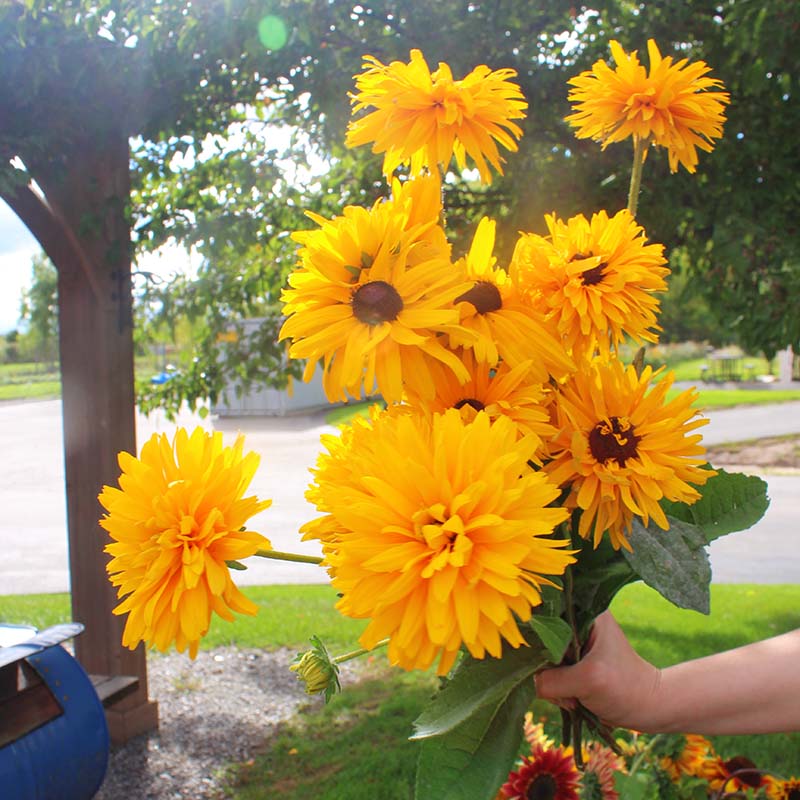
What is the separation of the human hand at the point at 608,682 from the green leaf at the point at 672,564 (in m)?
0.20

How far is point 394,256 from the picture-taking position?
0.63 meters

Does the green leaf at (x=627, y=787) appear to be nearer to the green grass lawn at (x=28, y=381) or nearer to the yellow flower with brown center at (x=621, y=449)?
the yellow flower with brown center at (x=621, y=449)

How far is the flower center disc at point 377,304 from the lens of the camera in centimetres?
60

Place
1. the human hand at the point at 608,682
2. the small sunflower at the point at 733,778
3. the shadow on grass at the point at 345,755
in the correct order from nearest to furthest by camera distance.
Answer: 1. the human hand at the point at 608,682
2. the small sunflower at the point at 733,778
3. the shadow on grass at the point at 345,755

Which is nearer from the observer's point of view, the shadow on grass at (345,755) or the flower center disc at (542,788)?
the flower center disc at (542,788)

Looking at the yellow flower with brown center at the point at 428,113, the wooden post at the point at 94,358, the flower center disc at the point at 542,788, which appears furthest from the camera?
the wooden post at the point at 94,358

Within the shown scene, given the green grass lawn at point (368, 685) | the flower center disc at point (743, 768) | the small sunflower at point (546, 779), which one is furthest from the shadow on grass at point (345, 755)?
the small sunflower at point (546, 779)

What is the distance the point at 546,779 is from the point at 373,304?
1.21 metres

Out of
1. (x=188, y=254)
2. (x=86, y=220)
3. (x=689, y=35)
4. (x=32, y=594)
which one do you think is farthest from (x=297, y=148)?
(x=32, y=594)

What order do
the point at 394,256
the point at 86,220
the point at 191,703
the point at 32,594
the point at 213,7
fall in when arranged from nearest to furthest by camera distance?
1. the point at 394,256
2. the point at 213,7
3. the point at 86,220
4. the point at 191,703
5. the point at 32,594

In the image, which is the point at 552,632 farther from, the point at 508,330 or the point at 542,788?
the point at 542,788

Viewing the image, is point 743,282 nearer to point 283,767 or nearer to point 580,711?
point 580,711

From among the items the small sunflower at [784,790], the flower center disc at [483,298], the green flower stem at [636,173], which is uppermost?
the green flower stem at [636,173]

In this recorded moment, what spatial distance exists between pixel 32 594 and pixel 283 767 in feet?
13.0
